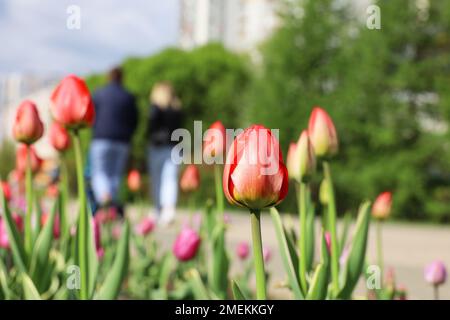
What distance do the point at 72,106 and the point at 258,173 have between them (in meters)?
0.75

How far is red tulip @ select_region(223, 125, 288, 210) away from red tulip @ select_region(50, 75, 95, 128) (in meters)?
0.69

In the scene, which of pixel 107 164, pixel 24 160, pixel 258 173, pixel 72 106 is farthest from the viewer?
pixel 107 164

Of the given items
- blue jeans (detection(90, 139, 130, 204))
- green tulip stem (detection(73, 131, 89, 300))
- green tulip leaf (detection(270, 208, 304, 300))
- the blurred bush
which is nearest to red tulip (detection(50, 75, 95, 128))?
green tulip stem (detection(73, 131, 89, 300))

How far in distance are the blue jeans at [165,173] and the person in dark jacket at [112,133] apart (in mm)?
938

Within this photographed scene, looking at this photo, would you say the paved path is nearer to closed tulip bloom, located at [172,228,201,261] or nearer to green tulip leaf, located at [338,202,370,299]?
closed tulip bloom, located at [172,228,201,261]

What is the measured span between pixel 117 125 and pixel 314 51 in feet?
28.1

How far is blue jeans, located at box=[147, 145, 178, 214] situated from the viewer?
7.64 metres

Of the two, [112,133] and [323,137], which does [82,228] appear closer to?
[323,137]

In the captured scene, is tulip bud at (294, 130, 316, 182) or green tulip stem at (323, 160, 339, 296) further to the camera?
green tulip stem at (323, 160, 339, 296)

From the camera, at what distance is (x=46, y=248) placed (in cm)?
199

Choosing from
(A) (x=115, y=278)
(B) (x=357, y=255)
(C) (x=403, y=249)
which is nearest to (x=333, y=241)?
(B) (x=357, y=255)

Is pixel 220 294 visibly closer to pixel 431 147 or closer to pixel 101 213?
pixel 101 213

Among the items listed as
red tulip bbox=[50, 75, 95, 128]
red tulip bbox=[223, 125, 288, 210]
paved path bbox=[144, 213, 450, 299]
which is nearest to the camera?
red tulip bbox=[223, 125, 288, 210]

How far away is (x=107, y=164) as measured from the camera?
21.5 feet
